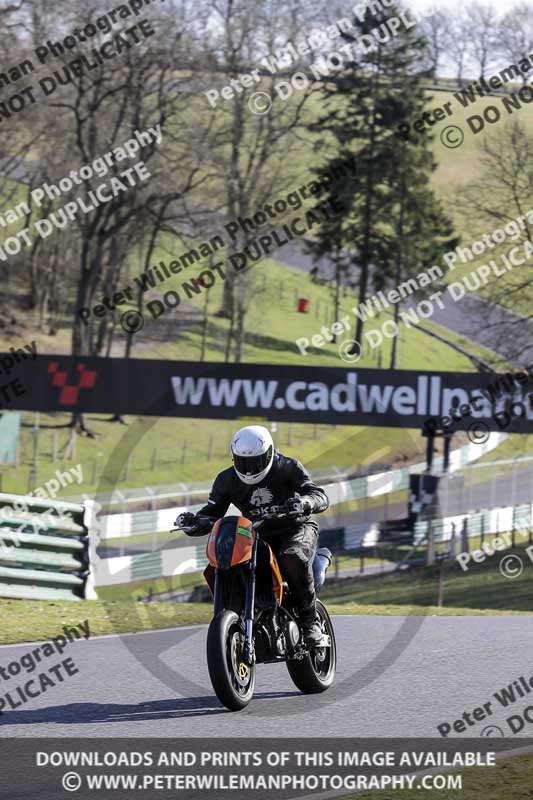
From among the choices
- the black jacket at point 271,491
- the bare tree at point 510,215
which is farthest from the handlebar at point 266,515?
the bare tree at point 510,215

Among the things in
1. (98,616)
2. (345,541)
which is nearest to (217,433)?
(345,541)

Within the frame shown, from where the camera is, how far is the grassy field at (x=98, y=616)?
10102 mm

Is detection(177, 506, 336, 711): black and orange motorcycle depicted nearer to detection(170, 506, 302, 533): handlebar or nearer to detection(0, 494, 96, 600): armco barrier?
detection(170, 506, 302, 533): handlebar

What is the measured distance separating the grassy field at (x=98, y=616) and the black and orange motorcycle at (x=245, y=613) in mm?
3350

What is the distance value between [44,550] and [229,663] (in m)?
5.98

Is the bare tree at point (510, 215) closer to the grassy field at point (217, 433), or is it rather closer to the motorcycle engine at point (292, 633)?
the grassy field at point (217, 433)

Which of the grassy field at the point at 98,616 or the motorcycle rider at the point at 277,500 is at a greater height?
the motorcycle rider at the point at 277,500

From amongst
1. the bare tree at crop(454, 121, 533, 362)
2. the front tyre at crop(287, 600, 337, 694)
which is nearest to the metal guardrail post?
the bare tree at crop(454, 121, 533, 362)

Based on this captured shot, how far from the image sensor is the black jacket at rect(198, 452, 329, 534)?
707cm

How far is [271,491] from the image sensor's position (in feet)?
23.2

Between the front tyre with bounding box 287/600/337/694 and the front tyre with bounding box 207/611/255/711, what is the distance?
0.50 m

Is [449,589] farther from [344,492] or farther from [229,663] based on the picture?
[229,663]

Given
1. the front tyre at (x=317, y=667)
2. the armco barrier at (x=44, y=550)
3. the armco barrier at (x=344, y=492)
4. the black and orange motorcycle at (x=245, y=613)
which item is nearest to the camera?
the black and orange motorcycle at (x=245, y=613)

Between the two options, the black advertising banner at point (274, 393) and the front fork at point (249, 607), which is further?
the black advertising banner at point (274, 393)
